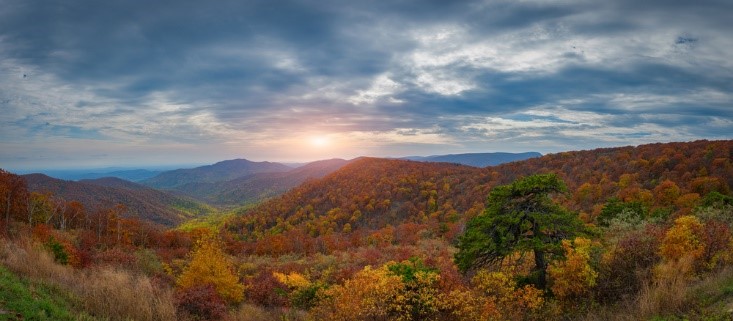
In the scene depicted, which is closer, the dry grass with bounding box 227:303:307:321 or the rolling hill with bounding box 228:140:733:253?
the dry grass with bounding box 227:303:307:321

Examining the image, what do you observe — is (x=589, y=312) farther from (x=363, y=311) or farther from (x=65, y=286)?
(x=65, y=286)

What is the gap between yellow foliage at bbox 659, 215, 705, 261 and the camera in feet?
38.8

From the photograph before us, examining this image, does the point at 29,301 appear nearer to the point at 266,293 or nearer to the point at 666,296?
the point at 266,293

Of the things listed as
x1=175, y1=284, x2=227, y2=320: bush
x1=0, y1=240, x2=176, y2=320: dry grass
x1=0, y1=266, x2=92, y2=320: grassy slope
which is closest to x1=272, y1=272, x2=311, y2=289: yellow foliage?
x1=175, y1=284, x2=227, y2=320: bush

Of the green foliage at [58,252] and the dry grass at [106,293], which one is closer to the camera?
the dry grass at [106,293]

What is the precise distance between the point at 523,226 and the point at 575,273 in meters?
2.79

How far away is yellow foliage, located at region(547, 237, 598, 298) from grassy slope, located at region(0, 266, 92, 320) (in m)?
14.3

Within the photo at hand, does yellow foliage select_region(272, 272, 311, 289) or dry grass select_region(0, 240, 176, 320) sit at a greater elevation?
dry grass select_region(0, 240, 176, 320)

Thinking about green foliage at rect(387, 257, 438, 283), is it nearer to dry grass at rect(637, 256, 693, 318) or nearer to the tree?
the tree

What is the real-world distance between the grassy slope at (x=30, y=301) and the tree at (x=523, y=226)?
13197mm

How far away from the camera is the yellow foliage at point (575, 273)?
1235 cm

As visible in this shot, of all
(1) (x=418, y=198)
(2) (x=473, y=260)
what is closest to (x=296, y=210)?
(1) (x=418, y=198)

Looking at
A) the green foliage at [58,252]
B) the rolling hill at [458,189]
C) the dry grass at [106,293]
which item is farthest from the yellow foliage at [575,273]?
the rolling hill at [458,189]

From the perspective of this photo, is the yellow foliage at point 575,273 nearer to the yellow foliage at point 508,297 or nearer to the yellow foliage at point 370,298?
the yellow foliage at point 508,297
